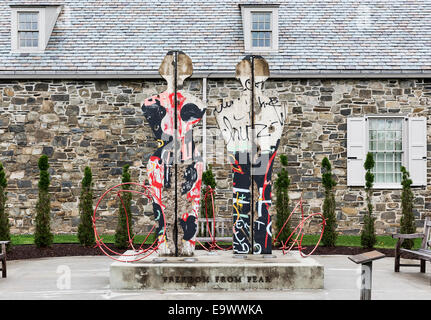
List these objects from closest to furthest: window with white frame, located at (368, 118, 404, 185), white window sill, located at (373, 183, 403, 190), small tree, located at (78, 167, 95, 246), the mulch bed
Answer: the mulch bed, small tree, located at (78, 167, 95, 246), white window sill, located at (373, 183, 403, 190), window with white frame, located at (368, 118, 404, 185)

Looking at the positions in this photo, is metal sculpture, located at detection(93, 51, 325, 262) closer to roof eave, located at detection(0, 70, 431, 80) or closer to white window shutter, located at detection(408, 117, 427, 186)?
roof eave, located at detection(0, 70, 431, 80)

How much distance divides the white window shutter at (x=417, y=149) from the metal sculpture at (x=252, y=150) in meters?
6.51

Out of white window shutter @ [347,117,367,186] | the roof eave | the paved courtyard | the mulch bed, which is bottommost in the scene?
the mulch bed

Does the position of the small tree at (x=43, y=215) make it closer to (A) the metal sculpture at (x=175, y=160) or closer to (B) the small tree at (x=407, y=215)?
(A) the metal sculpture at (x=175, y=160)

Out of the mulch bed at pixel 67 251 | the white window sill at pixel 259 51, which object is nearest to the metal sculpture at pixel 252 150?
the mulch bed at pixel 67 251

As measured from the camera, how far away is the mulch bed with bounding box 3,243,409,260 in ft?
32.4

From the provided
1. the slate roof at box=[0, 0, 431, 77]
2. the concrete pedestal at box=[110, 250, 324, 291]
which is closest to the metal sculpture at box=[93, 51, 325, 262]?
the concrete pedestal at box=[110, 250, 324, 291]

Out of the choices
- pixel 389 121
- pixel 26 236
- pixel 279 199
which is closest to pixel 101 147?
pixel 26 236

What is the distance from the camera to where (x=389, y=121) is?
1316 cm

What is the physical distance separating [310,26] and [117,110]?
18.4 feet

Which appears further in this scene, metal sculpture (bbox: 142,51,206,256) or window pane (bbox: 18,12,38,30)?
window pane (bbox: 18,12,38,30)

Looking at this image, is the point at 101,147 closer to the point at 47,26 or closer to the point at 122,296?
the point at 47,26

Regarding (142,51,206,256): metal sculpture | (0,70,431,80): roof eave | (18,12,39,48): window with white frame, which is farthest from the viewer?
(18,12,39,48): window with white frame

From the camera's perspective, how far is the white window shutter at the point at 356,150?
12922mm
